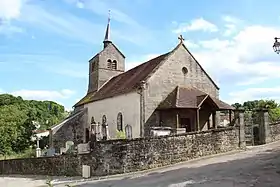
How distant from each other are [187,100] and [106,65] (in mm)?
17541

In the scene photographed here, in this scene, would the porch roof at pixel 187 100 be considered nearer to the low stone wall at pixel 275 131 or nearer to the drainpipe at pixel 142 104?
the drainpipe at pixel 142 104

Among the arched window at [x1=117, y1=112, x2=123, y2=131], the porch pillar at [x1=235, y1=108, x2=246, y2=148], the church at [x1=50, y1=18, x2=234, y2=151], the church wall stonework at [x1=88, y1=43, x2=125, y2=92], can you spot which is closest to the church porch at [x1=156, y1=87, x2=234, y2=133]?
the church at [x1=50, y1=18, x2=234, y2=151]

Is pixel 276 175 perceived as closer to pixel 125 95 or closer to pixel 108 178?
pixel 108 178

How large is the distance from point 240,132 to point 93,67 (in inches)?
985

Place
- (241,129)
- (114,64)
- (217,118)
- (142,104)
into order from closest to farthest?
(241,129), (142,104), (217,118), (114,64)

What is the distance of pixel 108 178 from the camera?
18828mm

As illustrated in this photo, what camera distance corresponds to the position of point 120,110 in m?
30.5

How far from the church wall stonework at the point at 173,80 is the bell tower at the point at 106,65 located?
46.4ft

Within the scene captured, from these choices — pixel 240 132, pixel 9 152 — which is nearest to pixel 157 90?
pixel 240 132

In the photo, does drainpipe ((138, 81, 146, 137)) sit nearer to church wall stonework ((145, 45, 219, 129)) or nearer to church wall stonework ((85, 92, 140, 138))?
church wall stonework ((145, 45, 219, 129))

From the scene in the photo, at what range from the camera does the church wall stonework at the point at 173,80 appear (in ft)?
91.1

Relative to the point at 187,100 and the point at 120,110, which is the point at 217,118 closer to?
the point at 187,100

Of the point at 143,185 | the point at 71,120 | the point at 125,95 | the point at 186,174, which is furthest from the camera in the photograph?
the point at 71,120

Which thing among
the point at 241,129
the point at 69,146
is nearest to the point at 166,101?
the point at 241,129
